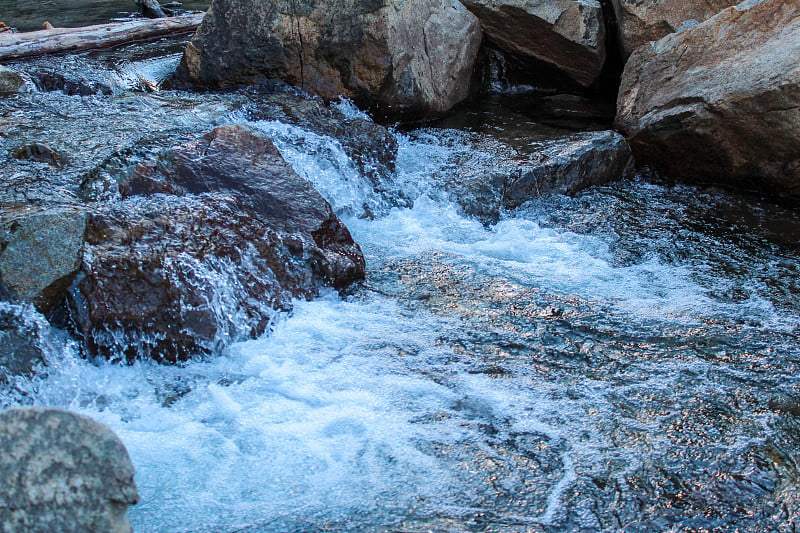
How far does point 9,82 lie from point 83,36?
2.61 metres

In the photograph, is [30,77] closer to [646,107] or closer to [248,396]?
[248,396]

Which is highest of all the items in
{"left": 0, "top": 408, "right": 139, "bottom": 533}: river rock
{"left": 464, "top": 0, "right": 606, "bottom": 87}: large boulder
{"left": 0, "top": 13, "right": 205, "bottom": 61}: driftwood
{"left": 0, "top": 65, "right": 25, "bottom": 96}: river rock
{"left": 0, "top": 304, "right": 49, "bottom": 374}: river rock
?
{"left": 464, "top": 0, "right": 606, "bottom": 87}: large boulder

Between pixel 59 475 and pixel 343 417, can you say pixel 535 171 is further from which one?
pixel 59 475

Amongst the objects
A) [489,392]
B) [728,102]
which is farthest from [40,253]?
[728,102]

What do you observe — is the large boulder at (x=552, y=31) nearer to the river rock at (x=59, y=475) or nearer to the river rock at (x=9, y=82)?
the river rock at (x=9, y=82)

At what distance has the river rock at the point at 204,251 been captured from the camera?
138 inches

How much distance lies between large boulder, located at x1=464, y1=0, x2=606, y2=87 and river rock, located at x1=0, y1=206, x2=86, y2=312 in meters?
5.50

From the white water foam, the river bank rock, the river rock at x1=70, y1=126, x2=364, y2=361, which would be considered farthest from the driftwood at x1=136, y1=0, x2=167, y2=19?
the white water foam

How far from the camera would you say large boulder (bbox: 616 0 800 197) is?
5352mm

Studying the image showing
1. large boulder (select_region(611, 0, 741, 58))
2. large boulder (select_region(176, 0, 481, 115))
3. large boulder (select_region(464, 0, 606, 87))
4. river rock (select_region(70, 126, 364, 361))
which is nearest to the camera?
river rock (select_region(70, 126, 364, 361))

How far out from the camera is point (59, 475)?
1.83m

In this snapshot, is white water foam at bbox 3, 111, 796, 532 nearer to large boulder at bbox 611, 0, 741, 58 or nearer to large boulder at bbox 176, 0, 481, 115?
large boulder at bbox 176, 0, 481, 115

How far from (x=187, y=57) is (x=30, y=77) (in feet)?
4.77

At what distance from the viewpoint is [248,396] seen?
324 centimetres
